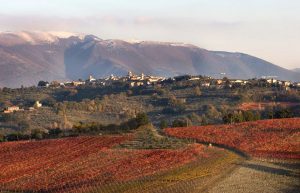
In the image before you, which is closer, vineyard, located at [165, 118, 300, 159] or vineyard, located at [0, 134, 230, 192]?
vineyard, located at [0, 134, 230, 192]

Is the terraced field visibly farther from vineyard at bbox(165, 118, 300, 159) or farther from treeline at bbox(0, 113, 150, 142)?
treeline at bbox(0, 113, 150, 142)


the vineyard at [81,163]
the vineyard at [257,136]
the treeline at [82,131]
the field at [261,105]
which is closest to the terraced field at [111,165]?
the vineyard at [81,163]

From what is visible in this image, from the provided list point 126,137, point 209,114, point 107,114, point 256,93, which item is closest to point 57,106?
point 107,114

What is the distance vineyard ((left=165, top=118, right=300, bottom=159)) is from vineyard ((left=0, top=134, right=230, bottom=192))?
14.3 ft

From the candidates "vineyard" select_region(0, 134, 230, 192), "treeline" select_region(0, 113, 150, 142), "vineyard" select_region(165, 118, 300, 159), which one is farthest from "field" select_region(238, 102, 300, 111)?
"vineyard" select_region(0, 134, 230, 192)

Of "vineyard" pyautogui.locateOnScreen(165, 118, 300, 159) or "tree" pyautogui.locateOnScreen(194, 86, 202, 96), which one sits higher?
"vineyard" pyautogui.locateOnScreen(165, 118, 300, 159)

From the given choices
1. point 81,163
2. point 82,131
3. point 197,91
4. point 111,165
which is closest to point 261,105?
point 197,91

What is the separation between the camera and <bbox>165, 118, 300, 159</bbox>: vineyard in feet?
174

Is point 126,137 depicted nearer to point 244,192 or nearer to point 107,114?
point 244,192

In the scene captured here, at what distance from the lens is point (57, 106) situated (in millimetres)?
125438

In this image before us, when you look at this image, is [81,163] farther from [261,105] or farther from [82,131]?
[261,105]

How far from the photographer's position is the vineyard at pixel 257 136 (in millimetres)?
52966

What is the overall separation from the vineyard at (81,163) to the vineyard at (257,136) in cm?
435

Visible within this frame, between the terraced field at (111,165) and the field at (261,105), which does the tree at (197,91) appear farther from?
the terraced field at (111,165)
